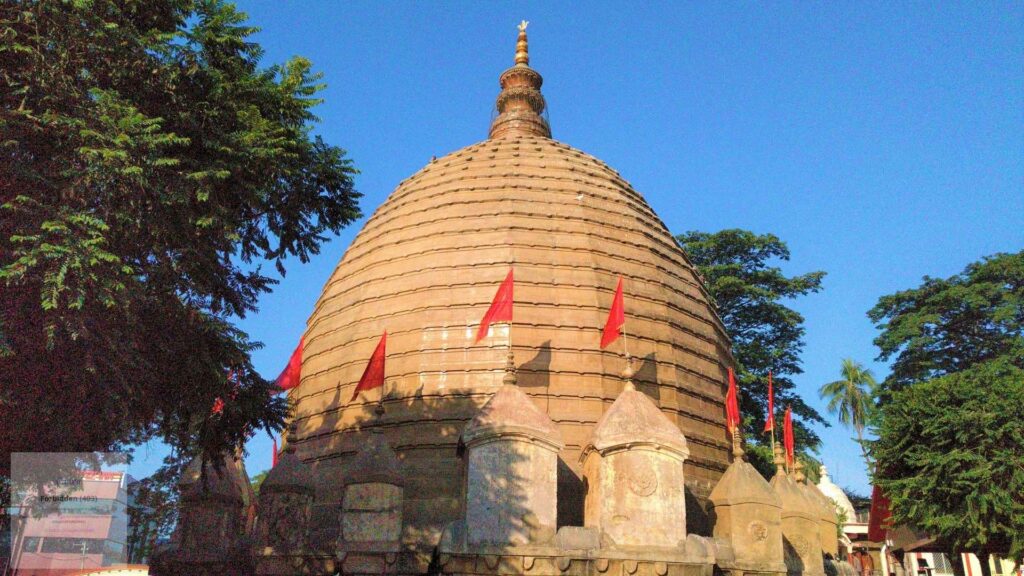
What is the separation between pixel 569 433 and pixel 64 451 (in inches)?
358

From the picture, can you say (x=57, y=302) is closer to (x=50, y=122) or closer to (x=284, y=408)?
(x=50, y=122)

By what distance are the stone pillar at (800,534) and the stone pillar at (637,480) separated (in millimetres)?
3830

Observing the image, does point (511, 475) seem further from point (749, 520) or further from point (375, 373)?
point (749, 520)

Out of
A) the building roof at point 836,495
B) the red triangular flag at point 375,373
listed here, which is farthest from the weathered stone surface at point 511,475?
the building roof at point 836,495

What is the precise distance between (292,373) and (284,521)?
16.9 feet

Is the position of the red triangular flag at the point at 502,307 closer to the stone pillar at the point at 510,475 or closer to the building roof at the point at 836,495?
the stone pillar at the point at 510,475

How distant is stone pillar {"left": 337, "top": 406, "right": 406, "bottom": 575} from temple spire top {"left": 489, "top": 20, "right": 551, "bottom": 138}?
48.6 ft

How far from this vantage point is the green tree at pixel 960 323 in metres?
32.3

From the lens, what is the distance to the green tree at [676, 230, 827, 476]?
86.9 feet

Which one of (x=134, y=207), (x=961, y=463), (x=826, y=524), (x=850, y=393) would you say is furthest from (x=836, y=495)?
(x=134, y=207)

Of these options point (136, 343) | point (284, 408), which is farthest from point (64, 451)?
point (284, 408)

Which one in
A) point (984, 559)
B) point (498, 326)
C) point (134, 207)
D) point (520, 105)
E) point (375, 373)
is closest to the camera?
point (134, 207)

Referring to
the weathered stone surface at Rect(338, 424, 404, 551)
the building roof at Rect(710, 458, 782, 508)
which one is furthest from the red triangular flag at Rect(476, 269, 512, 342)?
the building roof at Rect(710, 458, 782, 508)

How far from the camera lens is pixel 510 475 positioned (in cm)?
1179
